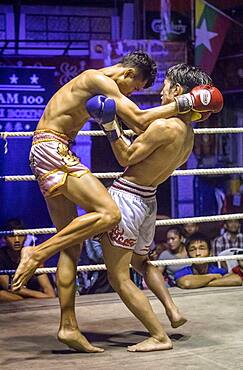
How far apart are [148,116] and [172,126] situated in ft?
0.30

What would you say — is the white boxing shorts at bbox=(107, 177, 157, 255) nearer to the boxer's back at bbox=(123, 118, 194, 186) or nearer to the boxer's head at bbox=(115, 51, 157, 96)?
the boxer's back at bbox=(123, 118, 194, 186)

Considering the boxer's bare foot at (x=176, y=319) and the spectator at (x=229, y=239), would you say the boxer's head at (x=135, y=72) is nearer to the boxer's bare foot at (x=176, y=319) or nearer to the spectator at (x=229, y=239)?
the boxer's bare foot at (x=176, y=319)

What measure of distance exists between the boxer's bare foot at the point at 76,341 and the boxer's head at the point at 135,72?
0.83 meters

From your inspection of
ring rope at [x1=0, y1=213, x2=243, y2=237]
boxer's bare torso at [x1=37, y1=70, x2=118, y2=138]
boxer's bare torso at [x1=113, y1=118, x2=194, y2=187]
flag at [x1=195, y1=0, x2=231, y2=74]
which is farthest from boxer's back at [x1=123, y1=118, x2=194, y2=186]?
flag at [x1=195, y1=0, x2=231, y2=74]

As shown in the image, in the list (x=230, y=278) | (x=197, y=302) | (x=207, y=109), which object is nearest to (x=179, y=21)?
(x=230, y=278)

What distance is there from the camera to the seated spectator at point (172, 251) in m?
4.45

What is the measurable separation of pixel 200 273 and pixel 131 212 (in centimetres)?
205

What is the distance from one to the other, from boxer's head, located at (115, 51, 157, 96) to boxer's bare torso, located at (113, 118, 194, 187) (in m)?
0.17

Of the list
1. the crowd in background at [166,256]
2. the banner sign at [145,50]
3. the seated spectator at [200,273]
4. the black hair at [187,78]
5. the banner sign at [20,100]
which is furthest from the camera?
the banner sign at [145,50]

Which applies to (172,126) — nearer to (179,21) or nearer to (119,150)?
(119,150)

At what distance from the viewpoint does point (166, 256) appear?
15.0ft

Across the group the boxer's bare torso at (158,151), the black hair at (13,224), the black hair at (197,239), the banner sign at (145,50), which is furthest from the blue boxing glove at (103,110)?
the banner sign at (145,50)

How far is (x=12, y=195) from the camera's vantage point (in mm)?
4691

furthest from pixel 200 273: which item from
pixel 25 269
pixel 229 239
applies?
pixel 25 269
